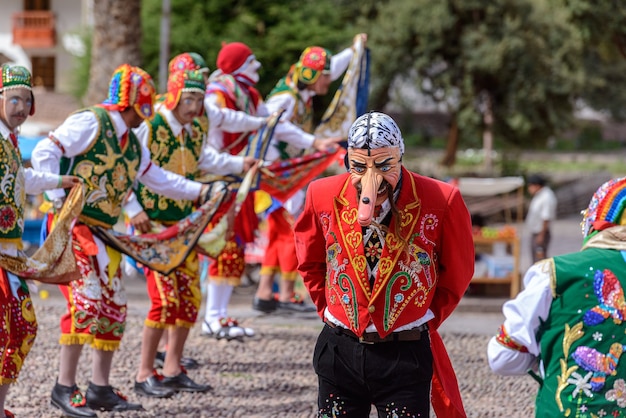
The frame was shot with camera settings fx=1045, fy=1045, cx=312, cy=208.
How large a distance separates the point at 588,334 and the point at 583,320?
53 millimetres

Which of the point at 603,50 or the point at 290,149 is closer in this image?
the point at 290,149

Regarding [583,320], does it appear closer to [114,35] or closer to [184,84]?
[184,84]

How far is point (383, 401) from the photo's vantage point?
3.99m

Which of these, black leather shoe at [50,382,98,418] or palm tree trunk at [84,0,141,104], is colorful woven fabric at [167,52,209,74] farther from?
palm tree trunk at [84,0,141,104]

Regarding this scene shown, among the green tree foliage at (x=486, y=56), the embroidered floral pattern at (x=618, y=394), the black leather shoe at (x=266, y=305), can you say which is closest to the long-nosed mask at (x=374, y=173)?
the embroidered floral pattern at (x=618, y=394)

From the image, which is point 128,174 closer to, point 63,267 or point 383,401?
point 63,267

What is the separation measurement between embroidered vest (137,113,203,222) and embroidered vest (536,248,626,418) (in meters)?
3.64

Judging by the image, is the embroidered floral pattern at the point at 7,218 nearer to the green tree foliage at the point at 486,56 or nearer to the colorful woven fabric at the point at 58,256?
the colorful woven fabric at the point at 58,256

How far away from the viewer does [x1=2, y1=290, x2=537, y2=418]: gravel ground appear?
21.2ft

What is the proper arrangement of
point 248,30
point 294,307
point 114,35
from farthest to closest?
point 248,30, point 114,35, point 294,307

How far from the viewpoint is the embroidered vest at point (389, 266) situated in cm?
399

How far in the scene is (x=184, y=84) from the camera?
21.5ft

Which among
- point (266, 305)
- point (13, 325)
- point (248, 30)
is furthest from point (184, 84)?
point (248, 30)

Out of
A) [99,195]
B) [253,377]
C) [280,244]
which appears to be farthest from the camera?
[280,244]
